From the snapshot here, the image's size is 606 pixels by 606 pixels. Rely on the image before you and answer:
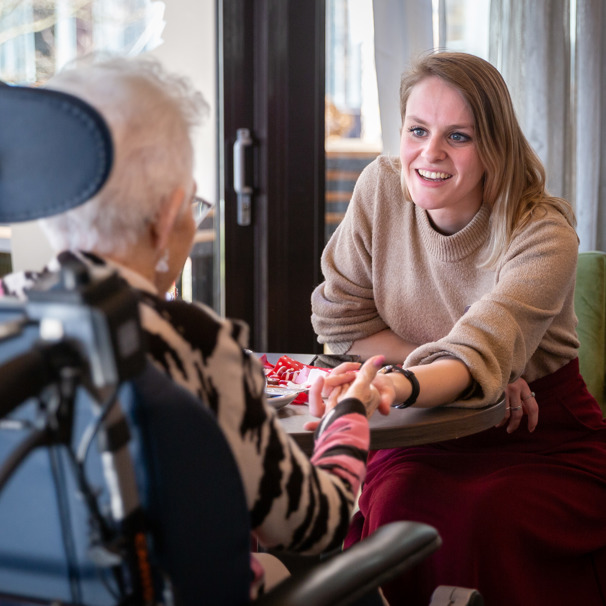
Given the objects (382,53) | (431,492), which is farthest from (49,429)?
(382,53)

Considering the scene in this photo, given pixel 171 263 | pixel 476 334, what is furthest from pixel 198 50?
pixel 171 263

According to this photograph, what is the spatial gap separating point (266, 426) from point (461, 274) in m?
1.07

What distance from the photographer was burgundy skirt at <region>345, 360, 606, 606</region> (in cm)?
150

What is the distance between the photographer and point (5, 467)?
0.57 meters

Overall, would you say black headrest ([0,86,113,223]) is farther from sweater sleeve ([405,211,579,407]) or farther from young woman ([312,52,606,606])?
sweater sleeve ([405,211,579,407])

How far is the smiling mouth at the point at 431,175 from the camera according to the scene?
1803 millimetres

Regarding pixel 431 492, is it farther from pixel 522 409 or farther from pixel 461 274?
pixel 461 274

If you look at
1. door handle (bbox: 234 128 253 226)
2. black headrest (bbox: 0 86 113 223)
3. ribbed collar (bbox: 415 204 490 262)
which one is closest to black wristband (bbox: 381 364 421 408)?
ribbed collar (bbox: 415 204 490 262)

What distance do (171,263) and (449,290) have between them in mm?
1033

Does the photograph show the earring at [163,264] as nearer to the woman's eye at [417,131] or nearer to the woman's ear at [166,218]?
the woman's ear at [166,218]

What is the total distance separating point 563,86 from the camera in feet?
10.8

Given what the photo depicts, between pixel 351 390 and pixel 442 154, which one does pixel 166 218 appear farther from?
pixel 442 154

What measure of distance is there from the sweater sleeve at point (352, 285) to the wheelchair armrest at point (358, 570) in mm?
1032

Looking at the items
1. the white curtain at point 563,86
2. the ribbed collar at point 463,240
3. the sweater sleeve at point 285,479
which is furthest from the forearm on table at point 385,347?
the white curtain at point 563,86
